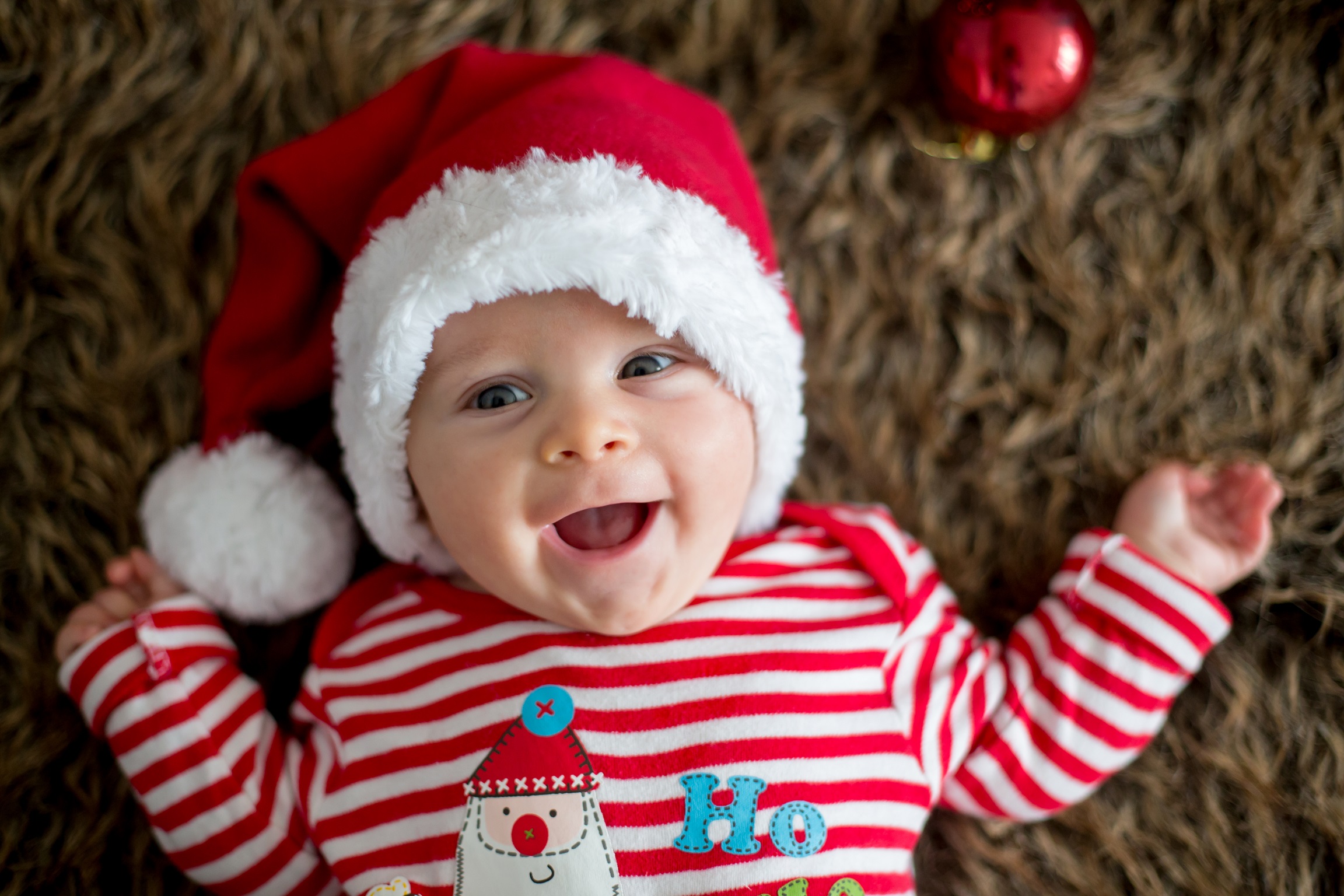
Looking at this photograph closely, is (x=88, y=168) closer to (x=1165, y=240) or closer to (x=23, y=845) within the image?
(x=23, y=845)

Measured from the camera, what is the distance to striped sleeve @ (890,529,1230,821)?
3.08ft

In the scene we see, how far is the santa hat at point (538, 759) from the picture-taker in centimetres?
86

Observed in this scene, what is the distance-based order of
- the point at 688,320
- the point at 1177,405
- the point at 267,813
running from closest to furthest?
the point at 688,320, the point at 267,813, the point at 1177,405

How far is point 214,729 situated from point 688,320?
24.4 inches

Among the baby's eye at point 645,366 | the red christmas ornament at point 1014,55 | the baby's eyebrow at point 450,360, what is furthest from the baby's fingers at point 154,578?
the red christmas ornament at point 1014,55

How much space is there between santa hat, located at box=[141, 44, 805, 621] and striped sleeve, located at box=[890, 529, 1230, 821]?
0.25 meters

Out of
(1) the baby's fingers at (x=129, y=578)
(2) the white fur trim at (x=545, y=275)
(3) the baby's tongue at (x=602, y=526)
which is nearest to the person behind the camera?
(2) the white fur trim at (x=545, y=275)

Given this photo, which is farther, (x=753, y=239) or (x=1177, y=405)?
(x=1177, y=405)

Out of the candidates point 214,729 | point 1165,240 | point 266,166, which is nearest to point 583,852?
point 214,729

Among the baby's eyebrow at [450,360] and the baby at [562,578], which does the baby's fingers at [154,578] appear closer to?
the baby at [562,578]

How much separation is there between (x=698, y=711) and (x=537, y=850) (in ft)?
0.61

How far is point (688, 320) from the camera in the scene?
2.74 ft

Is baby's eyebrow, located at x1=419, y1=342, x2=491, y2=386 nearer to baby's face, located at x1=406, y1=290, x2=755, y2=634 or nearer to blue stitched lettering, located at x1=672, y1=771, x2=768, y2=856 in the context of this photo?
baby's face, located at x1=406, y1=290, x2=755, y2=634

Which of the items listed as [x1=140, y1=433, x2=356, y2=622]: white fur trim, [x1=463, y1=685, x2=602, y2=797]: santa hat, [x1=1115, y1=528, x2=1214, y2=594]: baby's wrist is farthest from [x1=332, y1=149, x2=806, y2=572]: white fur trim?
[x1=1115, y1=528, x2=1214, y2=594]: baby's wrist
